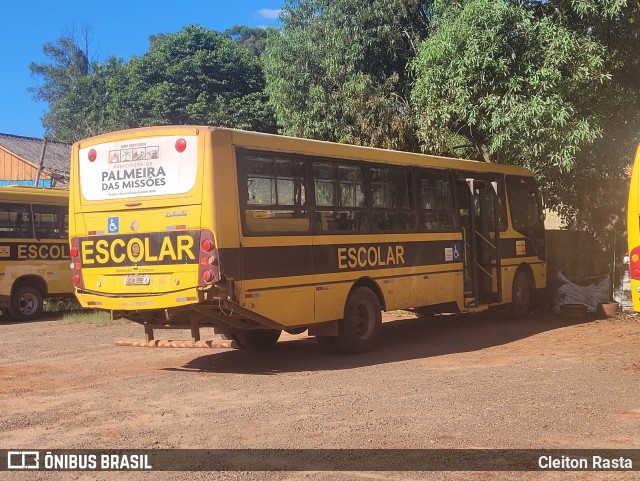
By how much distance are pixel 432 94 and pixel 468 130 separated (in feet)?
6.79

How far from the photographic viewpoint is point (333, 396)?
28.3 ft

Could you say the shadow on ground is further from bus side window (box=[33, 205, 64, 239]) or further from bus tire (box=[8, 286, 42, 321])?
bus side window (box=[33, 205, 64, 239])

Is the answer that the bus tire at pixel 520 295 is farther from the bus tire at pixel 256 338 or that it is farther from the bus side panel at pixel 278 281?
the bus side panel at pixel 278 281

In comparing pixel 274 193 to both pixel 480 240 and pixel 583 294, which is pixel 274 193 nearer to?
pixel 480 240

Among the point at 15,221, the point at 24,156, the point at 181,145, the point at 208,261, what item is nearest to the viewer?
the point at 208,261

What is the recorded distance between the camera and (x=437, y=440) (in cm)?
671

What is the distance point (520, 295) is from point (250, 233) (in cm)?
777

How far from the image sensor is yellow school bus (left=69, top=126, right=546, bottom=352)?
382 inches

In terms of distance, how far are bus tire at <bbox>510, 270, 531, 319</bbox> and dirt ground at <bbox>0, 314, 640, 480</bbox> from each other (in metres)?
1.92

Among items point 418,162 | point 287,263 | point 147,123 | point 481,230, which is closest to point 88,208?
point 287,263

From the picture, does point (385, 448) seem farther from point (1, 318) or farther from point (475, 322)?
point (1, 318)

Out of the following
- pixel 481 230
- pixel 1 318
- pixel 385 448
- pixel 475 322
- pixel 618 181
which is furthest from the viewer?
pixel 1 318

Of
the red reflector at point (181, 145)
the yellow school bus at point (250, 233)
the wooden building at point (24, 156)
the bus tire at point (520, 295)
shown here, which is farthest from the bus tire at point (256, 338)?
the wooden building at point (24, 156)

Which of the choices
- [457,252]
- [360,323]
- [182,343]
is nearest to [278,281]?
[182,343]
